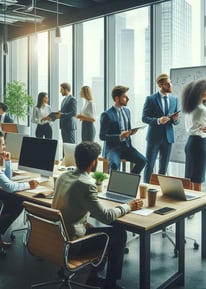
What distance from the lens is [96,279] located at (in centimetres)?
300

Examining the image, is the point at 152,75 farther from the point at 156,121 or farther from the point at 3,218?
the point at 3,218

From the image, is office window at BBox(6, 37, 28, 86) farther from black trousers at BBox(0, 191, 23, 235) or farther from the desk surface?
the desk surface

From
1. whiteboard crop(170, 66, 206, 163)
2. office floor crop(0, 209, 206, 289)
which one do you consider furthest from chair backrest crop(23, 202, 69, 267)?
whiteboard crop(170, 66, 206, 163)

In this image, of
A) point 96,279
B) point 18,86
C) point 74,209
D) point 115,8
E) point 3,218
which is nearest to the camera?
point 74,209

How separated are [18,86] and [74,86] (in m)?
1.85

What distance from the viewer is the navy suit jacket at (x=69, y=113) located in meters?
6.63

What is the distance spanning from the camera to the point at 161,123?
191 inches

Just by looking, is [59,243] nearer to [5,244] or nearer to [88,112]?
[5,244]

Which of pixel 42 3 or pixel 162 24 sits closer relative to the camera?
pixel 162 24

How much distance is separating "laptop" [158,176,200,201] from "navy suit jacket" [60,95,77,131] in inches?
148

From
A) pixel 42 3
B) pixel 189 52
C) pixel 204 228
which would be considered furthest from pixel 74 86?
pixel 204 228

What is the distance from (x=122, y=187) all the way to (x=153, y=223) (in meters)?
0.71

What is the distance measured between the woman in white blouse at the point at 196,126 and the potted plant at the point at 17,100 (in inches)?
220

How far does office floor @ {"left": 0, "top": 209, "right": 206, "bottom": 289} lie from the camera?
3088mm
